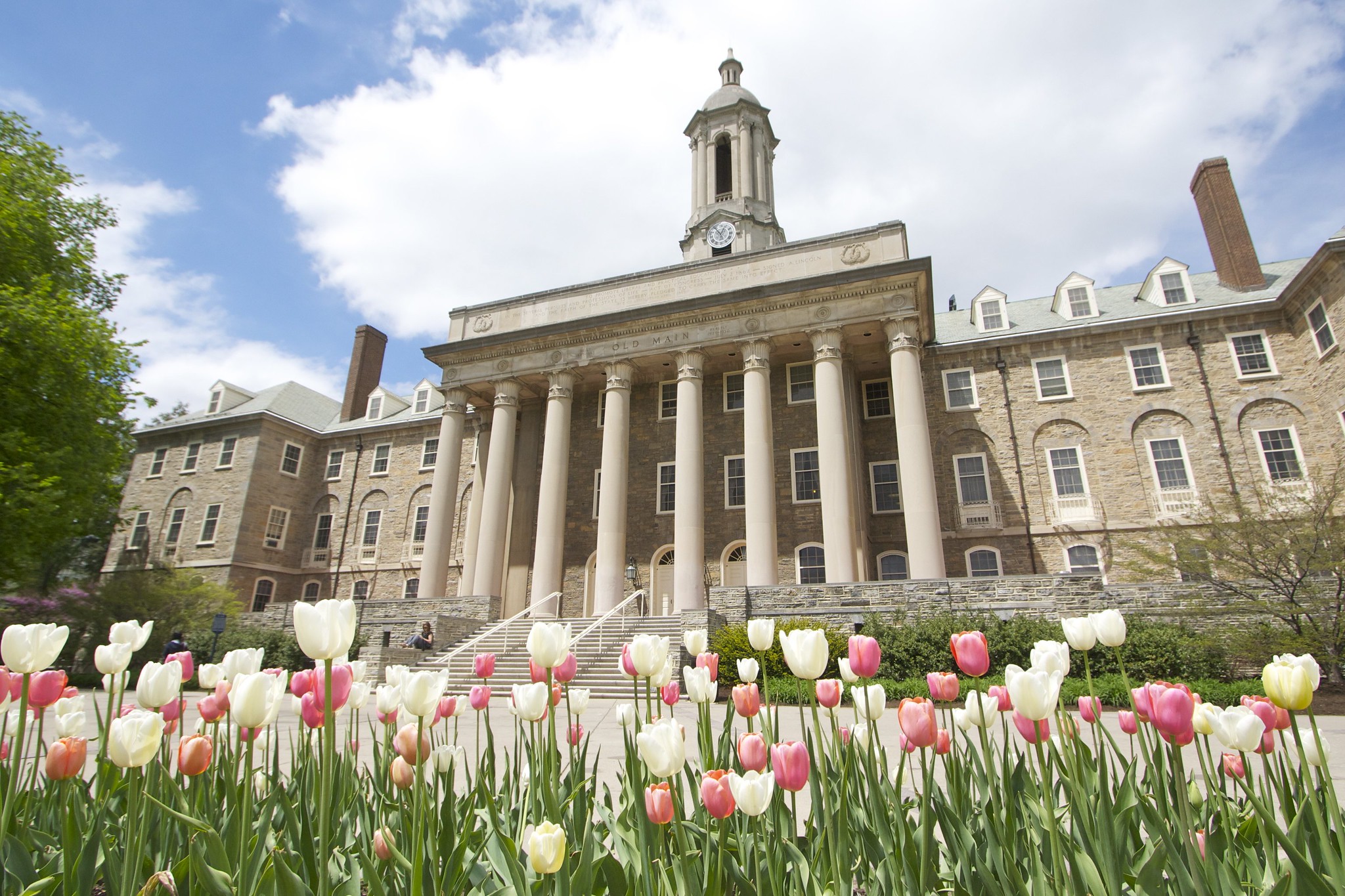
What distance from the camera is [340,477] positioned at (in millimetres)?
39312

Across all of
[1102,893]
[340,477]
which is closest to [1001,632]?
[1102,893]

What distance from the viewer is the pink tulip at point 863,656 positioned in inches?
103

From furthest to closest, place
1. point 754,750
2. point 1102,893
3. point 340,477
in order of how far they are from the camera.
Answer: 1. point 340,477
2. point 754,750
3. point 1102,893

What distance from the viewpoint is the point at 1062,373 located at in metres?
28.0

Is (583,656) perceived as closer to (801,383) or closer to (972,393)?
(801,383)

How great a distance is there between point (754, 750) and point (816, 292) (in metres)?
24.2

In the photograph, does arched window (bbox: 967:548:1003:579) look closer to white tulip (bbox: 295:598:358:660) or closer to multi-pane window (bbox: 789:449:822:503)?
multi-pane window (bbox: 789:449:822:503)

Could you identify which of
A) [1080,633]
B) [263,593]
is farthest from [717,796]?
[263,593]

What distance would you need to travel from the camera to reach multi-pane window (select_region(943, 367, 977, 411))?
2861 centimetres

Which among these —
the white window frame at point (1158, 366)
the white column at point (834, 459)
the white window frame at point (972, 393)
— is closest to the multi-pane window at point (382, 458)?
the white column at point (834, 459)

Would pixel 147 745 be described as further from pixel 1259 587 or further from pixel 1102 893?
pixel 1259 587

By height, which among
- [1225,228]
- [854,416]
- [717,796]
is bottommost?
[717,796]

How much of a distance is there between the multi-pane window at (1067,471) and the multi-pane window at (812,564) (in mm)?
9371

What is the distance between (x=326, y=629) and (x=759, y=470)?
21971mm
